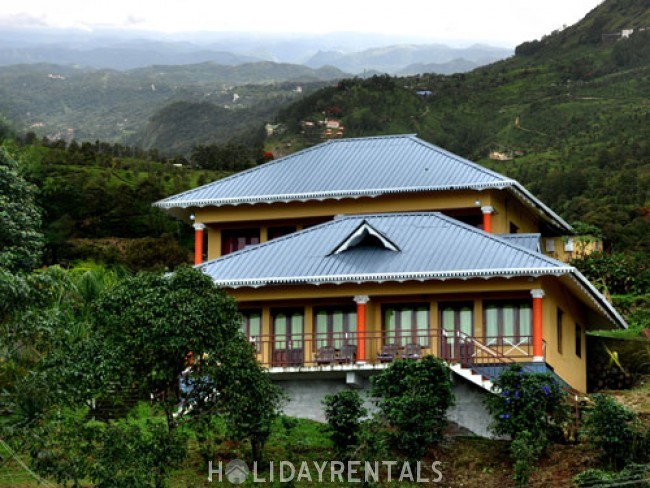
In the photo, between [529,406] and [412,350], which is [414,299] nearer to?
[412,350]

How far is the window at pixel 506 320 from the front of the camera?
32594 mm

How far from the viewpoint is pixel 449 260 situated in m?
32.5

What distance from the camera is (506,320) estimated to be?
1292 inches

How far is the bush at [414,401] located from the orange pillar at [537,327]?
3.51m

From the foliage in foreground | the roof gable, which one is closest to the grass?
the foliage in foreground

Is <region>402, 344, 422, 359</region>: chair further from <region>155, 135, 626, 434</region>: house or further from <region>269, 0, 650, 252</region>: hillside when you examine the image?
<region>269, 0, 650, 252</region>: hillside

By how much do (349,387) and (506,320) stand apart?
14.2ft

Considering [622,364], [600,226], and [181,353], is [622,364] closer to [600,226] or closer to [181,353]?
[181,353]

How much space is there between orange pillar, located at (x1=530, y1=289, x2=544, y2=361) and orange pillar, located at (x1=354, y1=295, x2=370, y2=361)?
4154 millimetres

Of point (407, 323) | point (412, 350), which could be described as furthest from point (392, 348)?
point (407, 323)

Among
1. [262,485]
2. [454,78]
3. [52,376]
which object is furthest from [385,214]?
[454,78]

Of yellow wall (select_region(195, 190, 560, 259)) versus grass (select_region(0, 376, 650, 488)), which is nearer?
grass (select_region(0, 376, 650, 488))

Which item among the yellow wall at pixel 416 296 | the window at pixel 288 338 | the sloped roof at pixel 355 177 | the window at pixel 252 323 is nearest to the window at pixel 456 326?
the yellow wall at pixel 416 296

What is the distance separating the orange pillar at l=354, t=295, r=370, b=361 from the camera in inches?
1268
